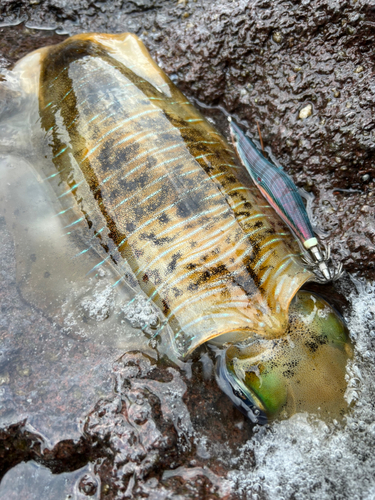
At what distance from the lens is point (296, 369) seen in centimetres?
237

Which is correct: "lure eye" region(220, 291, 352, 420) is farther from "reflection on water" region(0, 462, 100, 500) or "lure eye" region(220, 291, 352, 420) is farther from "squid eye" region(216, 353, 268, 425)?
"reflection on water" region(0, 462, 100, 500)

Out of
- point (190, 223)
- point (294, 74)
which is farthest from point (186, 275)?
point (294, 74)

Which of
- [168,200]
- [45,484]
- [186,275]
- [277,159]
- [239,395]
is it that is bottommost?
[239,395]

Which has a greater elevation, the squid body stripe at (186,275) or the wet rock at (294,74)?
the wet rock at (294,74)

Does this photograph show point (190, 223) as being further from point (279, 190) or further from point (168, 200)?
point (279, 190)

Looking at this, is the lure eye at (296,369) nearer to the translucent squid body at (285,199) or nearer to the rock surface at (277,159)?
the rock surface at (277,159)

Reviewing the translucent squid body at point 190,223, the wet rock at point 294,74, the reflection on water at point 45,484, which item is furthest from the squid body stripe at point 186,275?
the reflection on water at point 45,484

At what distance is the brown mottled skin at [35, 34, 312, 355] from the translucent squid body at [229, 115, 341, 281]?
8cm

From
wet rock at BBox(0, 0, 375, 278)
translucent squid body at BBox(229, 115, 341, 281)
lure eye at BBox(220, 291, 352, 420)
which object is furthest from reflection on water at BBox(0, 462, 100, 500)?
wet rock at BBox(0, 0, 375, 278)

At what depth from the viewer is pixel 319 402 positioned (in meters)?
2.34

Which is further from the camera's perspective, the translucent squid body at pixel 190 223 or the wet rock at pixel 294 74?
the wet rock at pixel 294 74

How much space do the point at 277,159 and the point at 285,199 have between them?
0.44 metres

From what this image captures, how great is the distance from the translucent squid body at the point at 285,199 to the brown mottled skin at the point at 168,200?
8 centimetres

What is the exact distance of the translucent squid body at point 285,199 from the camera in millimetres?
2711
